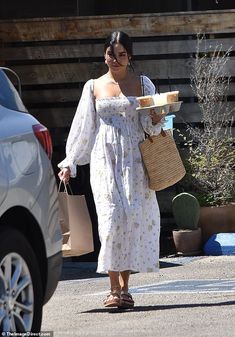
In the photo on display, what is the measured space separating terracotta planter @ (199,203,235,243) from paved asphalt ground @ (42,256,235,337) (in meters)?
0.71

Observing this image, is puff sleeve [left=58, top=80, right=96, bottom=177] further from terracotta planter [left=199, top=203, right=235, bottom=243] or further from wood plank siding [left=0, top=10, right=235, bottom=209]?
wood plank siding [left=0, top=10, right=235, bottom=209]

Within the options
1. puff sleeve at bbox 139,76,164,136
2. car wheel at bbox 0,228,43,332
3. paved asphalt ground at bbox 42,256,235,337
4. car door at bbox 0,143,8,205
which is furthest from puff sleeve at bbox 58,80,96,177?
car door at bbox 0,143,8,205

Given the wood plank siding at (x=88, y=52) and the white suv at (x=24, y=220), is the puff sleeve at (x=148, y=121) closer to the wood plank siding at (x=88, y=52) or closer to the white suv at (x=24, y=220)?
the white suv at (x=24, y=220)

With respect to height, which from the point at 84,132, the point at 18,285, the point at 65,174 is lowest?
the point at 18,285

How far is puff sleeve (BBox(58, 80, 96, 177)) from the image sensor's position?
8.23 meters

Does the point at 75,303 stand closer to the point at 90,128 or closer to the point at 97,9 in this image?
the point at 90,128

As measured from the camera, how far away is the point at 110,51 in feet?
26.9

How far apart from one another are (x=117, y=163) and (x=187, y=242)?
3284 mm

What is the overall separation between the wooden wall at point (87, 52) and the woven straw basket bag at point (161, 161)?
3.82m

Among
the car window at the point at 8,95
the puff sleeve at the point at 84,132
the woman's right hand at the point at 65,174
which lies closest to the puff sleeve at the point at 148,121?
the puff sleeve at the point at 84,132

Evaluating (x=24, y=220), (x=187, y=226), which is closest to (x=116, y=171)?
(x=24, y=220)

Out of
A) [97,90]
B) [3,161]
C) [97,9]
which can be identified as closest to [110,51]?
[97,90]

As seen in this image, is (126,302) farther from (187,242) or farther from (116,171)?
(187,242)

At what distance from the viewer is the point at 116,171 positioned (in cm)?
818
